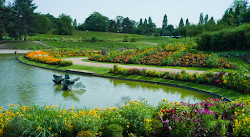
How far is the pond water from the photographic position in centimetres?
941

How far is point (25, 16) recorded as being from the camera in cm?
5178

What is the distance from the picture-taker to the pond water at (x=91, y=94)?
30.9ft

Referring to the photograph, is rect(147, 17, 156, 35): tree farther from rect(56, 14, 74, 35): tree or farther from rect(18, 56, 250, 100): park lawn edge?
rect(18, 56, 250, 100): park lawn edge

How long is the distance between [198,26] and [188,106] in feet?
99.1

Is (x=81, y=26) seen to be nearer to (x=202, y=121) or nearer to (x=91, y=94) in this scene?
(x=91, y=94)

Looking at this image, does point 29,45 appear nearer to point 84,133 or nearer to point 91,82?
point 91,82

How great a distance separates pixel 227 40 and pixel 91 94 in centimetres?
1426

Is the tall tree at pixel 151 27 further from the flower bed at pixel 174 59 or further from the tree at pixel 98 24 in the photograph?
the flower bed at pixel 174 59

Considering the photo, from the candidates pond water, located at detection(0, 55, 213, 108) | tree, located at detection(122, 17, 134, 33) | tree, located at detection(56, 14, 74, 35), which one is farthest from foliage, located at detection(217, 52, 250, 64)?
tree, located at detection(122, 17, 134, 33)

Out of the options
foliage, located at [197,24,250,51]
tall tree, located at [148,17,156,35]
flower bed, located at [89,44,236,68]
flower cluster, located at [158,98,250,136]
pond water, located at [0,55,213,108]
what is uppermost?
tall tree, located at [148,17,156,35]

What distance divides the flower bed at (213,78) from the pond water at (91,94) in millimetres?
1119

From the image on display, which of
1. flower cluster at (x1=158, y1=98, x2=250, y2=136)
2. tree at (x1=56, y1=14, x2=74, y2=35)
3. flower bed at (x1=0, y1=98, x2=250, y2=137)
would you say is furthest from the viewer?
tree at (x1=56, y1=14, x2=74, y2=35)

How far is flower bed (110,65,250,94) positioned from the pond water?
1119mm

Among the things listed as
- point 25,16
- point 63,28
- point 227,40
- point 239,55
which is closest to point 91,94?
point 239,55
